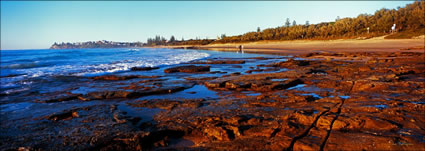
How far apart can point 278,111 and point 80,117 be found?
4842 mm

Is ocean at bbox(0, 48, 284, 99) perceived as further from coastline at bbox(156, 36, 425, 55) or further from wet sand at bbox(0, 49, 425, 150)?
coastline at bbox(156, 36, 425, 55)

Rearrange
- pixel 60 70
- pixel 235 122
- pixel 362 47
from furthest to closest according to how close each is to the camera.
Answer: pixel 362 47
pixel 60 70
pixel 235 122

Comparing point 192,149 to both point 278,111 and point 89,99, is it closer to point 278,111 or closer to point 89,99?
point 278,111

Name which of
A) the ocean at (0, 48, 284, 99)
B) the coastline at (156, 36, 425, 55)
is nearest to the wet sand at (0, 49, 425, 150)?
the ocean at (0, 48, 284, 99)

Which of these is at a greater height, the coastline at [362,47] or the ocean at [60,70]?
the coastline at [362,47]

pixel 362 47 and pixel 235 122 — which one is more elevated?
pixel 362 47

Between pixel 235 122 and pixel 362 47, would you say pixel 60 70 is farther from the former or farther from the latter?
pixel 362 47

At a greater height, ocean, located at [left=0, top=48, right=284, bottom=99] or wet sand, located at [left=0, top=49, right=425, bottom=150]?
ocean, located at [left=0, top=48, right=284, bottom=99]

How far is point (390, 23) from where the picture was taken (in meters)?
52.6

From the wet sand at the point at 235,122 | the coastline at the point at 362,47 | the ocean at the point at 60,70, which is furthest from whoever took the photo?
the coastline at the point at 362,47

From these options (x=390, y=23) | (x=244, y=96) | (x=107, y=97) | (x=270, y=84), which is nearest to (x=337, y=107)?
(x=244, y=96)

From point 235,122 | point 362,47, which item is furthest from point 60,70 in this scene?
point 362,47

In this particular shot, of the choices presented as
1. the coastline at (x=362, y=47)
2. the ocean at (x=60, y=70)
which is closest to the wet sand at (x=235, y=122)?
the ocean at (x=60, y=70)

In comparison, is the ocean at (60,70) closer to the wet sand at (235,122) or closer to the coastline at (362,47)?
the wet sand at (235,122)
